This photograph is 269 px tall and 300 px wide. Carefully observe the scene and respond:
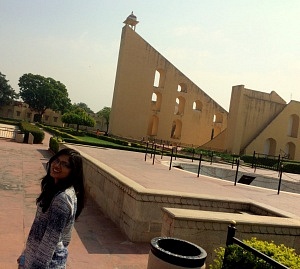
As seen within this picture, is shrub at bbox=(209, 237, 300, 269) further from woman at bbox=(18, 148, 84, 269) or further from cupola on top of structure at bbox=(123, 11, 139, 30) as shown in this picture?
cupola on top of structure at bbox=(123, 11, 139, 30)

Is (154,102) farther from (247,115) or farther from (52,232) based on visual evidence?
(52,232)

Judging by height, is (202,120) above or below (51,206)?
above

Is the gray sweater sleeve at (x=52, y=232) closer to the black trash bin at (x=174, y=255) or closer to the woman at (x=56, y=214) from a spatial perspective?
the woman at (x=56, y=214)

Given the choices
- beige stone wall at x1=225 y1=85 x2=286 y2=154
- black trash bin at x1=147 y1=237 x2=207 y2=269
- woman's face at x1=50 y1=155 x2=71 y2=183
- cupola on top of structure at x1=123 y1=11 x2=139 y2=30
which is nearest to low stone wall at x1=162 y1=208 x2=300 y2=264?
black trash bin at x1=147 y1=237 x2=207 y2=269

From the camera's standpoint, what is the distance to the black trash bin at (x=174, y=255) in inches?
106

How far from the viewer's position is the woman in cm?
195

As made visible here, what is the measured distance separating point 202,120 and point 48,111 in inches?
1411

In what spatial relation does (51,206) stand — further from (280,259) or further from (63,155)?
(280,259)

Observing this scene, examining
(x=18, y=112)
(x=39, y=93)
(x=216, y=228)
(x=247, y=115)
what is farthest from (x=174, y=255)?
(x=18, y=112)

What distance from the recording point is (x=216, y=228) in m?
4.05

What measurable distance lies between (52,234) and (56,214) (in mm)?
122

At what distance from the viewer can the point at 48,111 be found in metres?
63.3

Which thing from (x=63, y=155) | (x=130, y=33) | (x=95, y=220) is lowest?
(x=95, y=220)

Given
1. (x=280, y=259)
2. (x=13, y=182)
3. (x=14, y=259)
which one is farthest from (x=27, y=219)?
(x=280, y=259)
